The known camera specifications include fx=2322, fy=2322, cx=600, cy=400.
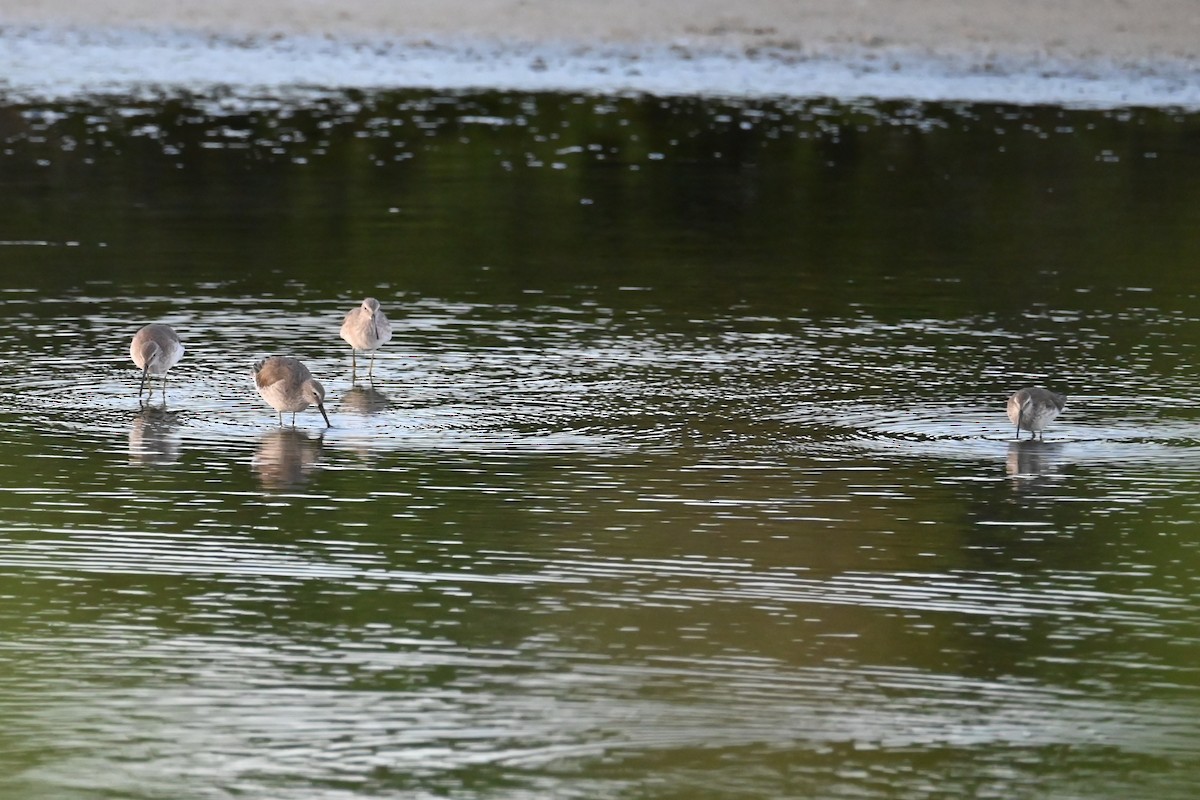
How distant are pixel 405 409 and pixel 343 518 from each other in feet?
8.04

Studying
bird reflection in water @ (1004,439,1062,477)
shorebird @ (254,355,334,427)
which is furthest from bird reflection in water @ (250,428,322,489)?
bird reflection in water @ (1004,439,1062,477)

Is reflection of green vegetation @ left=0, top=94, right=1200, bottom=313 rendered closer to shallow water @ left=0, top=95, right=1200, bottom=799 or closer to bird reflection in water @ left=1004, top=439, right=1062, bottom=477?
shallow water @ left=0, top=95, right=1200, bottom=799

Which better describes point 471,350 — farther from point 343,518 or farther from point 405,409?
point 343,518

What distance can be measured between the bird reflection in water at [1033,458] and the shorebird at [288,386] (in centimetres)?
372

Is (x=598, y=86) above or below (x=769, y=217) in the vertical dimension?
above

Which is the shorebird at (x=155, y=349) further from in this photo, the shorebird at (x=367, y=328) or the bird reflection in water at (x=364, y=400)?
the shorebird at (x=367, y=328)

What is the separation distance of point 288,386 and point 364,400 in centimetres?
93

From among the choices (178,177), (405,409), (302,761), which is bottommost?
(302,761)

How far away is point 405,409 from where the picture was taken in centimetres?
1312

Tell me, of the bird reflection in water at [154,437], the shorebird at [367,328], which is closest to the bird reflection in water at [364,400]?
the shorebird at [367,328]

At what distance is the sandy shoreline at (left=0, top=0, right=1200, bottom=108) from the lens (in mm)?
32281

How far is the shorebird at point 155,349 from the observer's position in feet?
43.0

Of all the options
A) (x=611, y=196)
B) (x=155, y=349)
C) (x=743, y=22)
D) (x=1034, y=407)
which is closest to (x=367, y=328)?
(x=155, y=349)

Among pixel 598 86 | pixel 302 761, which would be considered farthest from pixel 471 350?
pixel 598 86
